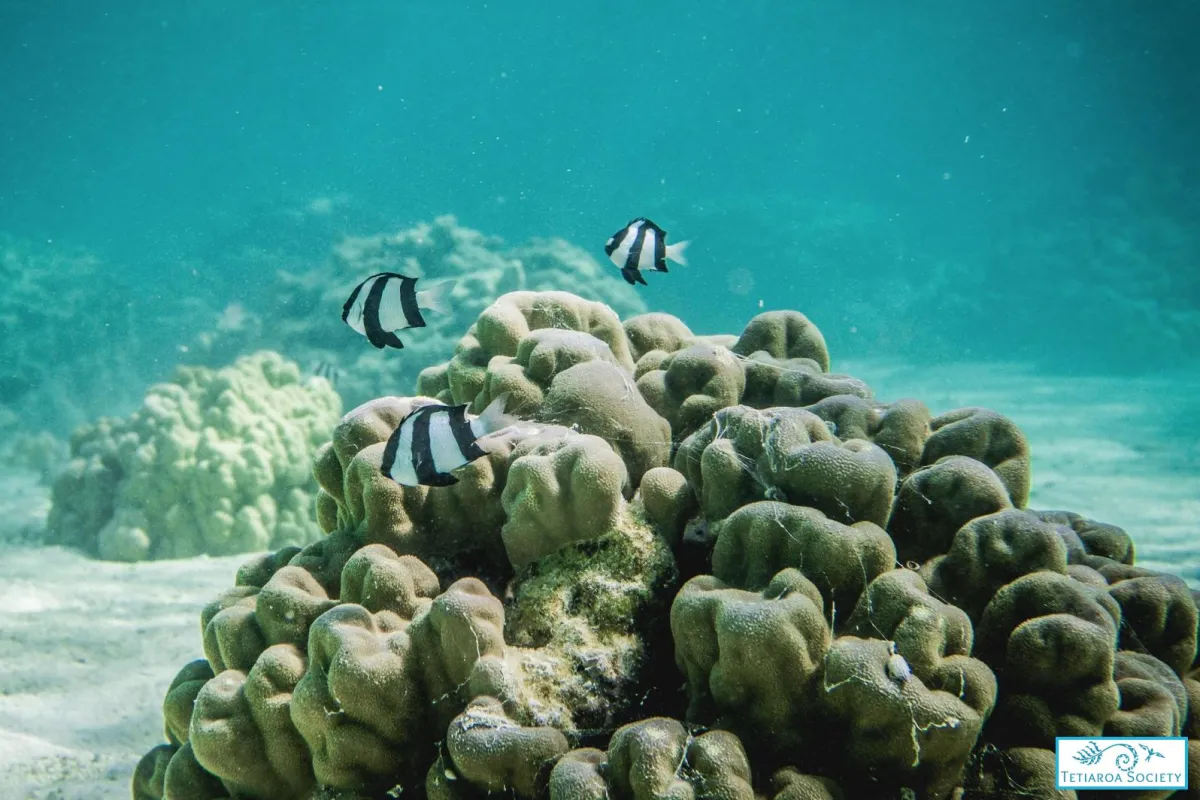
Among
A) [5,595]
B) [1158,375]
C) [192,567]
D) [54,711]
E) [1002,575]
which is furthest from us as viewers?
[1158,375]

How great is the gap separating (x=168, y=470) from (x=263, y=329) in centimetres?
961

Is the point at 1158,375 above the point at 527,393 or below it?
above

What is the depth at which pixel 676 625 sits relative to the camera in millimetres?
1926

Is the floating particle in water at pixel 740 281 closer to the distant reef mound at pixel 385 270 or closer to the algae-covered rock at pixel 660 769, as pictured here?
the distant reef mound at pixel 385 270

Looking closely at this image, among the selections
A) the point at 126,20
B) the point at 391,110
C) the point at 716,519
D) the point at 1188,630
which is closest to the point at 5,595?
the point at 716,519

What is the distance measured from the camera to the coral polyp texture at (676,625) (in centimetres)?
171

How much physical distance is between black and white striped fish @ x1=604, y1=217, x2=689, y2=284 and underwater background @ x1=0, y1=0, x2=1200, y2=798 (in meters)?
3.61

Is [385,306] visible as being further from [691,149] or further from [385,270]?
[691,149]

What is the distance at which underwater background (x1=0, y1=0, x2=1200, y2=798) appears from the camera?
10.5m

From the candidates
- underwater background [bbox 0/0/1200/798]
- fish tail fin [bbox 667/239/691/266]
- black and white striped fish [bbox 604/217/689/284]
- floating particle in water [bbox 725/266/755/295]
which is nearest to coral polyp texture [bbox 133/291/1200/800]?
black and white striped fish [bbox 604/217/689/284]

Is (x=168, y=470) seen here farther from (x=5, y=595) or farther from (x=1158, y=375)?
(x=1158, y=375)

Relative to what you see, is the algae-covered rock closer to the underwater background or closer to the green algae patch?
the green algae patch

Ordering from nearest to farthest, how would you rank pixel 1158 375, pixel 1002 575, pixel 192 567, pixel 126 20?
pixel 1002 575 < pixel 192 567 < pixel 1158 375 < pixel 126 20

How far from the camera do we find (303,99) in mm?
123688
